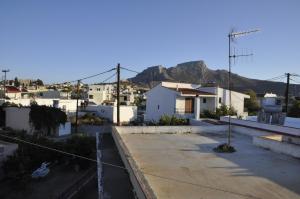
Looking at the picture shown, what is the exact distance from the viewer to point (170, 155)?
10.9m

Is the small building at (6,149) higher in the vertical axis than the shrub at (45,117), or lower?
lower

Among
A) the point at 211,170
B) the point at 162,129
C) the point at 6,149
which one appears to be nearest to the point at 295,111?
the point at 162,129

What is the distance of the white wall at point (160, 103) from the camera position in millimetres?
36050

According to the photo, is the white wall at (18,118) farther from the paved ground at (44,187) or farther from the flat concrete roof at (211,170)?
the flat concrete roof at (211,170)

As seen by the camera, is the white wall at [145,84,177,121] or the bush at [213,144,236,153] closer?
the bush at [213,144,236,153]

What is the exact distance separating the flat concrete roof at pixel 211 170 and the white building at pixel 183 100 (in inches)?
825

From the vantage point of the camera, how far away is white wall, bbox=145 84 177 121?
3605cm

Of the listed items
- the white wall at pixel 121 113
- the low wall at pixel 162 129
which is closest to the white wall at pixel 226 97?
the white wall at pixel 121 113

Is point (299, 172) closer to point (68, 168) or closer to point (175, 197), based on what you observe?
point (175, 197)

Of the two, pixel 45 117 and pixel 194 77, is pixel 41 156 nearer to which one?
pixel 45 117

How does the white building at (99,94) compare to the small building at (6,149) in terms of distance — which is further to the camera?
the white building at (99,94)

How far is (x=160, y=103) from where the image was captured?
38625mm

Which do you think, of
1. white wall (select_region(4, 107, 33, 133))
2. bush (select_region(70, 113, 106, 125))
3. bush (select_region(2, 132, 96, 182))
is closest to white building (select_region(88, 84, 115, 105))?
bush (select_region(70, 113, 106, 125))

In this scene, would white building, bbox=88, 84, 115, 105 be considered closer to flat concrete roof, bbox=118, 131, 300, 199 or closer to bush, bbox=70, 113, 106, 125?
bush, bbox=70, 113, 106, 125
